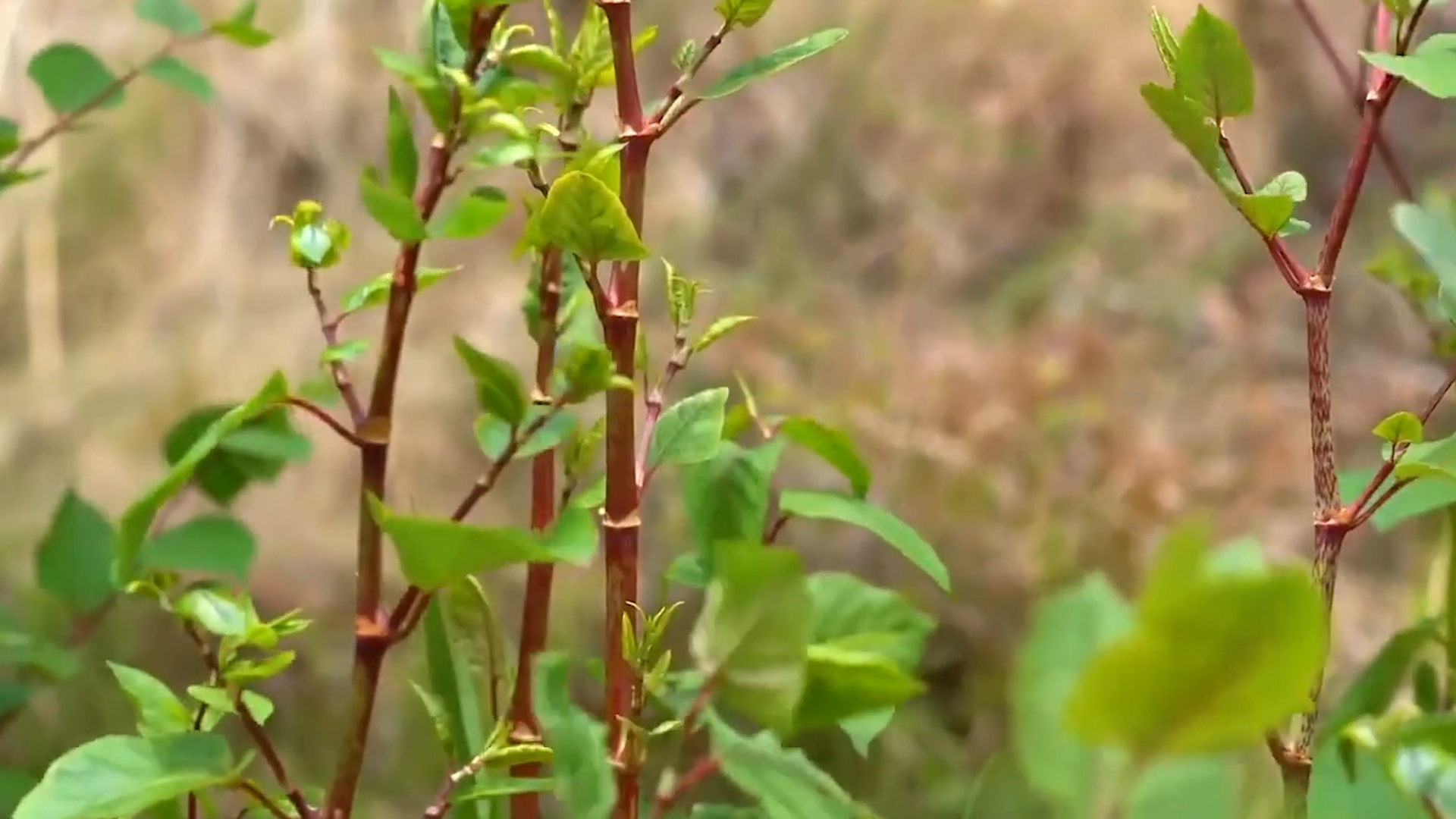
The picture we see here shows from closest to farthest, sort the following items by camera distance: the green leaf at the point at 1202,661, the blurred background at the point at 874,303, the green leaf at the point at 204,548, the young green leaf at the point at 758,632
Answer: the green leaf at the point at 1202,661 → the young green leaf at the point at 758,632 → the green leaf at the point at 204,548 → the blurred background at the point at 874,303

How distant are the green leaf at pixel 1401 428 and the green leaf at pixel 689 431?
0.17 metres

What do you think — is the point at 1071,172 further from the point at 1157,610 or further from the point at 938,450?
the point at 1157,610

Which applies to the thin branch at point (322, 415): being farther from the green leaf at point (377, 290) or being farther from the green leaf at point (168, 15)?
the green leaf at point (168, 15)

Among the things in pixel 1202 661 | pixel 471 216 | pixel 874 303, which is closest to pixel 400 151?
pixel 471 216

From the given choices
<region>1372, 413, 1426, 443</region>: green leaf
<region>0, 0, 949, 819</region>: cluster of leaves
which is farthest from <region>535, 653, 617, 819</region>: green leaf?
<region>1372, 413, 1426, 443</region>: green leaf

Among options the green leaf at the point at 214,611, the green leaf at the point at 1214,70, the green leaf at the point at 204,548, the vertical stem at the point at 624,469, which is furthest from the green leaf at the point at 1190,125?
the green leaf at the point at 204,548

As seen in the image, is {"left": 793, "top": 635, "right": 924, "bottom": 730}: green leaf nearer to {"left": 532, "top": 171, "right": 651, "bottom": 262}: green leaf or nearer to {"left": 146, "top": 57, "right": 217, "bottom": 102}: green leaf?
{"left": 532, "top": 171, "right": 651, "bottom": 262}: green leaf

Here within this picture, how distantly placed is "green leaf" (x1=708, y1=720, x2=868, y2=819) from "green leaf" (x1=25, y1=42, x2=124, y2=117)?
16.9 inches

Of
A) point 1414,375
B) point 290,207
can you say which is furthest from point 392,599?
point 1414,375

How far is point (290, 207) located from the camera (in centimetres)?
76

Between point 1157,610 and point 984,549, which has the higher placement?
point 1157,610

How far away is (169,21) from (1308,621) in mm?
530

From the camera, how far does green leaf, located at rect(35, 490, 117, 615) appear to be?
492mm

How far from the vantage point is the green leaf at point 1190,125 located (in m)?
0.26
